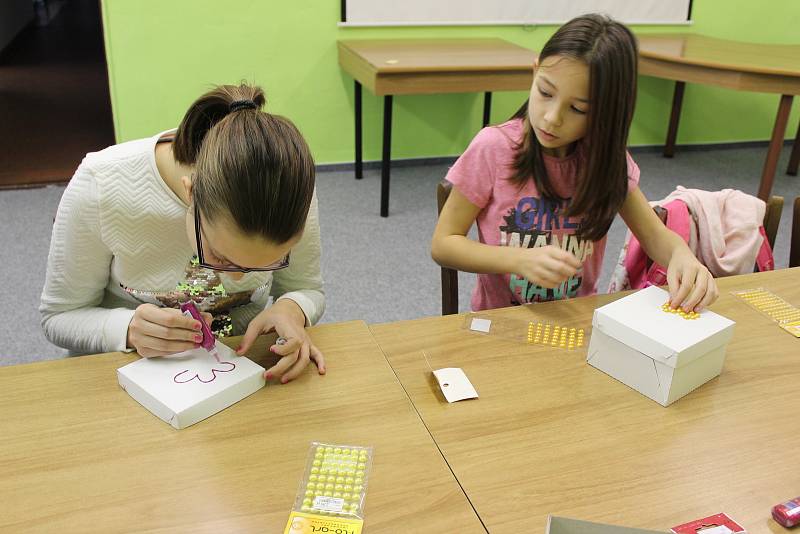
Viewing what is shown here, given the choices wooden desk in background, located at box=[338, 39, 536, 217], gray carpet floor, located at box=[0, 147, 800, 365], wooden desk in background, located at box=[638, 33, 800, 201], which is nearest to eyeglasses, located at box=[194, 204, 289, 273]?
gray carpet floor, located at box=[0, 147, 800, 365]

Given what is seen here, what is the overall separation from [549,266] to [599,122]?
11.6 inches

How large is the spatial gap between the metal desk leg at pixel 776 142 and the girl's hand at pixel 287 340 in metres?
2.73

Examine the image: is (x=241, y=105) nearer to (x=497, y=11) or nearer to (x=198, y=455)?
(x=198, y=455)

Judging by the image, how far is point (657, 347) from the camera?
39.9 inches

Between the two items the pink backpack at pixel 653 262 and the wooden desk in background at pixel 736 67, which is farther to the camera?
the wooden desk in background at pixel 736 67

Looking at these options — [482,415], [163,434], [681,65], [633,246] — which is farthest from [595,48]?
[681,65]

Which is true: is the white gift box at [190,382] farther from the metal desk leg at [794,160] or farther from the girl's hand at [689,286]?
the metal desk leg at [794,160]

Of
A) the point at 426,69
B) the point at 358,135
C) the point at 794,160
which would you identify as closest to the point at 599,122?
the point at 426,69

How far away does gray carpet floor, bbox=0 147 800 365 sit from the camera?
2.51 m

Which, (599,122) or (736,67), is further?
(736,67)

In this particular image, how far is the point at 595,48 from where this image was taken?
1.23 metres

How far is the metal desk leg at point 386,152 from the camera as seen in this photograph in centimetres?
313

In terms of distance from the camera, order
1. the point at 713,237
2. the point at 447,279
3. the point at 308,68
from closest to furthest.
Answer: the point at 447,279 → the point at 713,237 → the point at 308,68

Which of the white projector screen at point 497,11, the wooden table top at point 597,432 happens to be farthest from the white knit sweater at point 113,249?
the white projector screen at point 497,11
